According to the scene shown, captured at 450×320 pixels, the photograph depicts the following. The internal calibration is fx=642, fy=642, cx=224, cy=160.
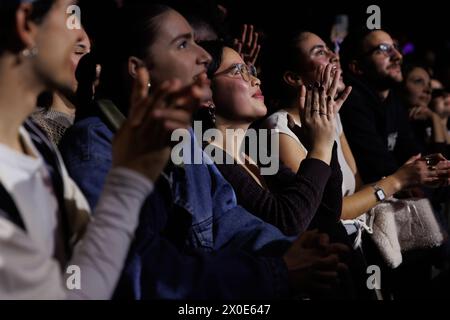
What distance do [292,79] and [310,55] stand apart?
141 mm

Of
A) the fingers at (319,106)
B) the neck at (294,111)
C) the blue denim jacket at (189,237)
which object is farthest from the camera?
the neck at (294,111)

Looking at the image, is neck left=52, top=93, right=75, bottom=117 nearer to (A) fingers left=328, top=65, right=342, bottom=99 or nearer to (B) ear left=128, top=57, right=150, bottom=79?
(B) ear left=128, top=57, right=150, bottom=79

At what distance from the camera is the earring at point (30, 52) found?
1212 millimetres

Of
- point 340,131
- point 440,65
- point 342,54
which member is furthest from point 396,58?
point 440,65

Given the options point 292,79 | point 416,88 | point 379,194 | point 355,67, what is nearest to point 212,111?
point 292,79

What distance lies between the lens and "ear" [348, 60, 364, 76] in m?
3.81

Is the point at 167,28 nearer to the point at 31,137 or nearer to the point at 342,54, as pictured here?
the point at 31,137

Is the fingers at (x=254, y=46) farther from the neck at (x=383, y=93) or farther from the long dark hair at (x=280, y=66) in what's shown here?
the neck at (x=383, y=93)

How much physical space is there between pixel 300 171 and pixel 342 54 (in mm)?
1859

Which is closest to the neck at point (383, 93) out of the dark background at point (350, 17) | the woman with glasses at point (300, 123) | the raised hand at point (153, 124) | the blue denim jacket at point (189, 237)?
the dark background at point (350, 17)

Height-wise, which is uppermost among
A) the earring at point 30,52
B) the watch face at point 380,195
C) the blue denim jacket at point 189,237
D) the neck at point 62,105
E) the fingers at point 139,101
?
the earring at point 30,52

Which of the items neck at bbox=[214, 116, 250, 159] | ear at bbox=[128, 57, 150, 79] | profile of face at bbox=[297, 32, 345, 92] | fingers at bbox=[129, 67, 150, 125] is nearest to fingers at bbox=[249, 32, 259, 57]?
profile of face at bbox=[297, 32, 345, 92]

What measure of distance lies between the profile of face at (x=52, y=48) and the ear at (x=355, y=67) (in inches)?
108

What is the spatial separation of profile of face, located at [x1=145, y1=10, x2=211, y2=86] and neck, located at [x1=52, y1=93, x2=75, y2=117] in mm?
856
